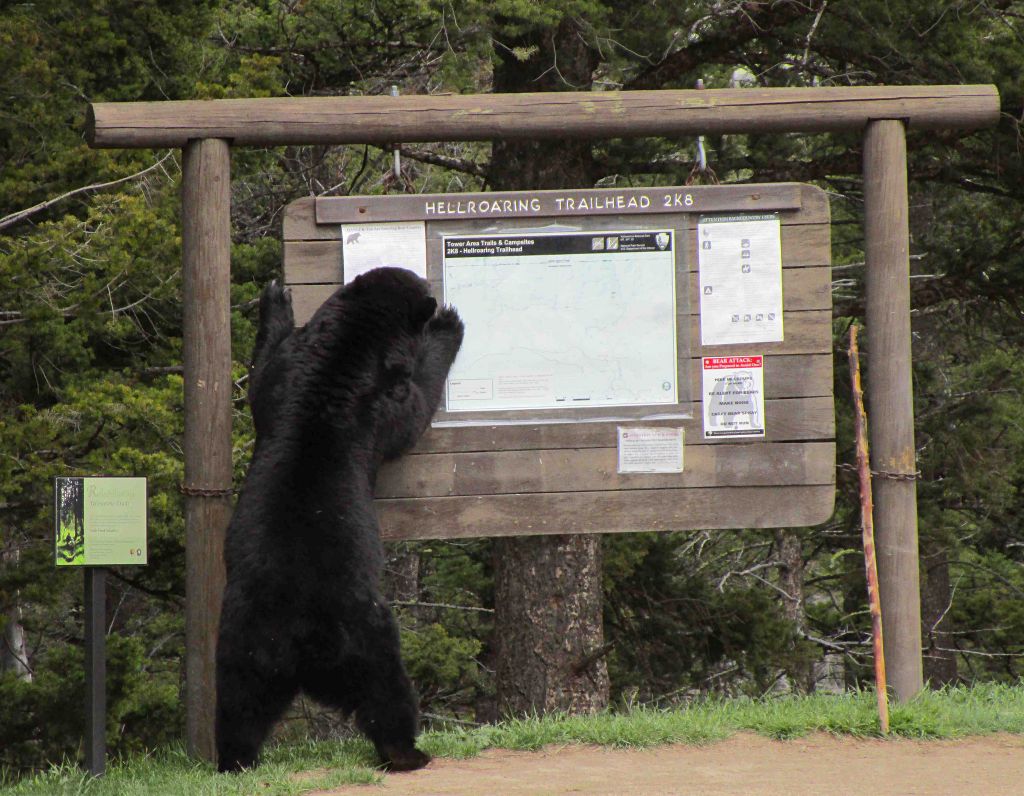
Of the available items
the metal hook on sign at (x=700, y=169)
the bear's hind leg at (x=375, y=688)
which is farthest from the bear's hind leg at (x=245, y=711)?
the metal hook on sign at (x=700, y=169)

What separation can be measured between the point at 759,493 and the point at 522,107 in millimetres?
2276

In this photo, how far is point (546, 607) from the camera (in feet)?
32.1

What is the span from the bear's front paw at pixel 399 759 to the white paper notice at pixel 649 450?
176 centimetres

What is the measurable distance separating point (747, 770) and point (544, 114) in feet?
10.6

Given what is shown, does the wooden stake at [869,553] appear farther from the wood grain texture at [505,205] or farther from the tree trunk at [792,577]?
the tree trunk at [792,577]

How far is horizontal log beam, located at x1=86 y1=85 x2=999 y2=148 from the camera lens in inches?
232

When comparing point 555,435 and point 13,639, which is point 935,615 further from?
point 555,435

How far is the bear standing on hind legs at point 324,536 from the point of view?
508 cm

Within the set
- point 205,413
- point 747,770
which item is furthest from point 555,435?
point 747,770

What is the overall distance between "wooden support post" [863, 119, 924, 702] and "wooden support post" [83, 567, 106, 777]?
372 centimetres

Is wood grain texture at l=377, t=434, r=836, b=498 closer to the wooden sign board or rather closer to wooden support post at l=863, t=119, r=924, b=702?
the wooden sign board

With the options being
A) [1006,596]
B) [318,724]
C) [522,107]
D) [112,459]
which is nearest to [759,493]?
[522,107]

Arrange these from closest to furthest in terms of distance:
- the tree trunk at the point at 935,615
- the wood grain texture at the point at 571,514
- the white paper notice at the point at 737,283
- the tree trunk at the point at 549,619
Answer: the wood grain texture at the point at 571,514 → the white paper notice at the point at 737,283 → the tree trunk at the point at 549,619 → the tree trunk at the point at 935,615

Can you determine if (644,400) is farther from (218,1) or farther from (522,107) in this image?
(218,1)
